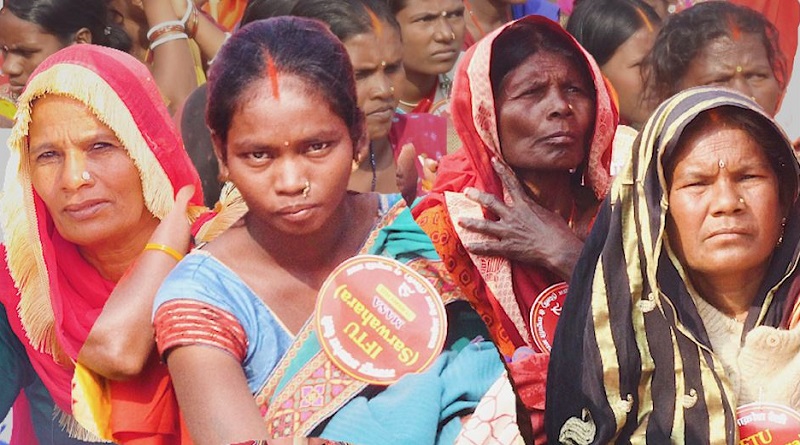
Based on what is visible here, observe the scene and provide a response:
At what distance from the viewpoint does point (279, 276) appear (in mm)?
2699

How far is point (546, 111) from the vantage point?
2840 millimetres

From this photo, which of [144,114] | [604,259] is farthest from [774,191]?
[144,114]

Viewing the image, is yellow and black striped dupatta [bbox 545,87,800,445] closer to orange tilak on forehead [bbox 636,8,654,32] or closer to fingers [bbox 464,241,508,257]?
fingers [bbox 464,241,508,257]

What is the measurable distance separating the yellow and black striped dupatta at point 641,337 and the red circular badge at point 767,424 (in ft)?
0.15

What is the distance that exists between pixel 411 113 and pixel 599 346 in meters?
0.73

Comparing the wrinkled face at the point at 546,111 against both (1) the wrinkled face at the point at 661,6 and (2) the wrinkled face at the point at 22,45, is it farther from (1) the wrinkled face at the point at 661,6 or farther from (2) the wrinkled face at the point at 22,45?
(2) the wrinkled face at the point at 22,45

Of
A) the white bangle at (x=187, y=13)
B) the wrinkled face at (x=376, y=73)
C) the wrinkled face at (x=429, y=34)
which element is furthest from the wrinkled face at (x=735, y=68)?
the white bangle at (x=187, y=13)

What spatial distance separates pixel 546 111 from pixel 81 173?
3.09 feet

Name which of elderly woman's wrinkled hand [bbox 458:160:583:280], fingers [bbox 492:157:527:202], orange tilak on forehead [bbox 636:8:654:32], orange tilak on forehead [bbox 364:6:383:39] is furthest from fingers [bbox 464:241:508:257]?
orange tilak on forehead [bbox 636:8:654:32]

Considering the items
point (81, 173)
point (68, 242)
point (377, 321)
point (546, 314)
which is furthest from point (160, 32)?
point (546, 314)

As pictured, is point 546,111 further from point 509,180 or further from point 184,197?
point 184,197

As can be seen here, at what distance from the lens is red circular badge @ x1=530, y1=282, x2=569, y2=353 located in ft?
9.29

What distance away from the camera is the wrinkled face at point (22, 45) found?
284 centimetres

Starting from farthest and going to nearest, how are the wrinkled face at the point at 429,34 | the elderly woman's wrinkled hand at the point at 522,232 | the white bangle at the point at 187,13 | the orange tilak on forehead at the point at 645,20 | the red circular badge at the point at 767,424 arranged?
the orange tilak on forehead at the point at 645,20
the wrinkled face at the point at 429,34
the white bangle at the point at 187,13
the elderly woman's wrinkled hand at the point at 522,232
the red circular badge at the point at 767,424
